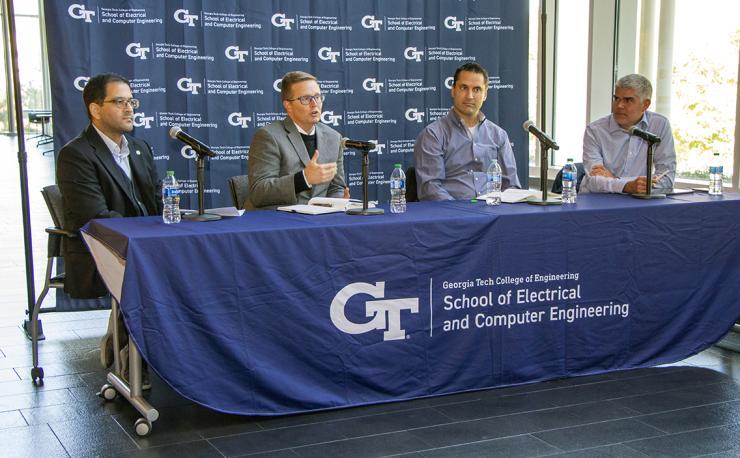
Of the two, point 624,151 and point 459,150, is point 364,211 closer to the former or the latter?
point 459,150

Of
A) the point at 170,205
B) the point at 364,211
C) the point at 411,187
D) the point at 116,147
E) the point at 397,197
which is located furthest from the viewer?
the point at 411,187

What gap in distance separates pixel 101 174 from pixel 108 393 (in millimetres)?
961

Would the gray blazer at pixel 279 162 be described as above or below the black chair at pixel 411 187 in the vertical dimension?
above

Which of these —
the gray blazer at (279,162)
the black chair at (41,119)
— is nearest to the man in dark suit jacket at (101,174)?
the gray blazer at (279,162)

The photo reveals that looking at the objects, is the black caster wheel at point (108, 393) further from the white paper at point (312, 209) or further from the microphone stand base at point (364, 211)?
the microphone stand base at point (364, 211)

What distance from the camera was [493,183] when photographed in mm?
4023

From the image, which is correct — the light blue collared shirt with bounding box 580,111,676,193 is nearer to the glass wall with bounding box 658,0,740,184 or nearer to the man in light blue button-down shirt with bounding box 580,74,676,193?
the man in light blue button-down shirt with bounding box 580,74,676,193

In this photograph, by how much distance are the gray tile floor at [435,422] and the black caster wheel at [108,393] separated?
0.03 meters

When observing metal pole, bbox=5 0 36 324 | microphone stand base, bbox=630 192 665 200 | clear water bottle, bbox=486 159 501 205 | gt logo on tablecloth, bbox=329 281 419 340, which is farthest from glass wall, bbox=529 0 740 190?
metal pole, bbox=5 0 36 324

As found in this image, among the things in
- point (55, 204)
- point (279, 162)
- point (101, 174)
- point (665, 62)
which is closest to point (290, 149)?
point (279, 162)

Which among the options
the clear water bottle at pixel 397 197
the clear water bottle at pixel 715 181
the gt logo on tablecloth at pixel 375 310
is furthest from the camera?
the clear water bottle at pixel 715 181

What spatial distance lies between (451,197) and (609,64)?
2.67m

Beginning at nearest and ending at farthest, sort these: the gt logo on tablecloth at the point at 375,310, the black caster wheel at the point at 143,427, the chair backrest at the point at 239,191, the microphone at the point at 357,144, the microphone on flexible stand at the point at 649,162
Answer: the black caster wheel at the point at 143,427 < the gt logo on tablecloth at the point at 375,310 < the microphone at the point at 357,144 < the microphone on flexible stand at the point at 649,162 < the chair backrest at the point at 239,191

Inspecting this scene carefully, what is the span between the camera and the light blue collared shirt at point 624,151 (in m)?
4.32
